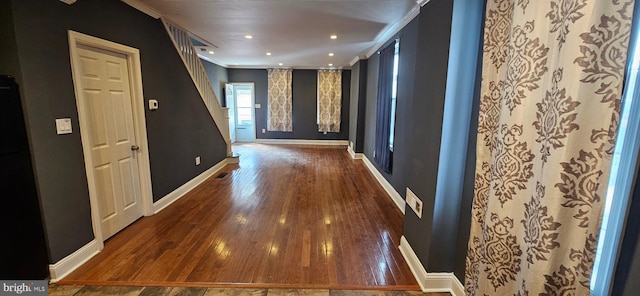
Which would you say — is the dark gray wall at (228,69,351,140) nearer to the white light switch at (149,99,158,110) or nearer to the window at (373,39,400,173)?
the window at (373,39,400,173)

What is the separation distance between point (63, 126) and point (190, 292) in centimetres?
161

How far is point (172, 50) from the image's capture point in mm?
3576

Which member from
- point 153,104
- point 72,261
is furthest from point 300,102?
point 72,261

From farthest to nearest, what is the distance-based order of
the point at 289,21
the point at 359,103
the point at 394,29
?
1. the point at 359,103
2. the point at 394,29
3. the point at 289,21

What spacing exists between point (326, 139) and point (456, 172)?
6935 mm

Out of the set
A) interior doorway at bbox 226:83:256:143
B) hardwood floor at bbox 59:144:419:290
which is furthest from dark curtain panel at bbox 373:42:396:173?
interior doorway at bbox 226:83:256:143

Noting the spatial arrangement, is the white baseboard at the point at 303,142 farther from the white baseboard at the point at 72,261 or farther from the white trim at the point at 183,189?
the white baseboard at the point at 72,261

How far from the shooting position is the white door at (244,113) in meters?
8.59

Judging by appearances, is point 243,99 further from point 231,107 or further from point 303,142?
point 303,142

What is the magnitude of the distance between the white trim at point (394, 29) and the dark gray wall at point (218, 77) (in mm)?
4392

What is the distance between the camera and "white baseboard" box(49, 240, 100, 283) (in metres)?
2.04

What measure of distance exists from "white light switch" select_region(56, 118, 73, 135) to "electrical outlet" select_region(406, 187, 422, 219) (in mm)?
2858

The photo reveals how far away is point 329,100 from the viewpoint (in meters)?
8.30

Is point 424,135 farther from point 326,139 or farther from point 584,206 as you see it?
point 326,139
